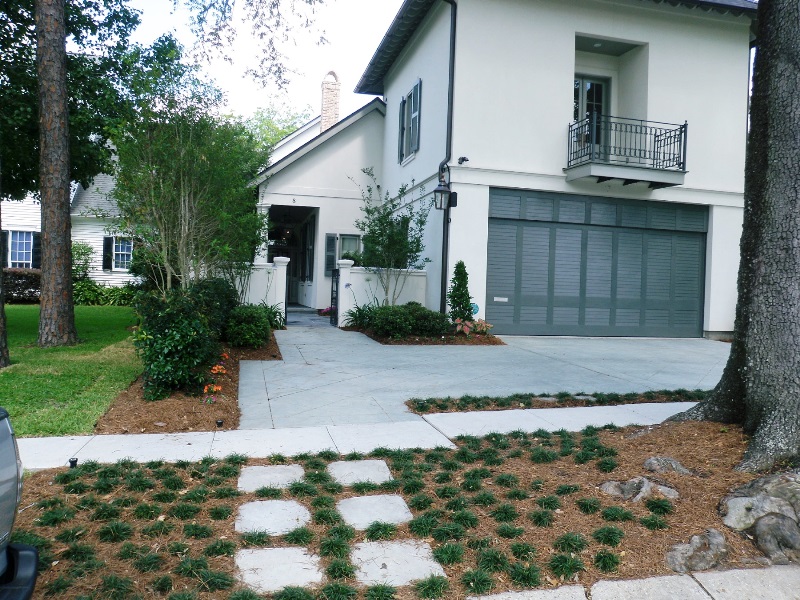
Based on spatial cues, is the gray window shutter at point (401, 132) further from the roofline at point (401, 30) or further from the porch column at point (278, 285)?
the porch column at point (278, 285)

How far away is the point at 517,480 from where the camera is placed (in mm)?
4273

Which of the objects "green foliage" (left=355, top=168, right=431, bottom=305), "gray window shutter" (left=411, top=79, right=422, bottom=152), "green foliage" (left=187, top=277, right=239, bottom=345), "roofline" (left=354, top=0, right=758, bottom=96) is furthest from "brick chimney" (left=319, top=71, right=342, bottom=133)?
"green foliage" (left=187, top=277, right=239, bottom=345)

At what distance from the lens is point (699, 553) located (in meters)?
3.25

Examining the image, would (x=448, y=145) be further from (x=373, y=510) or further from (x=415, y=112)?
(x=373, y=510)

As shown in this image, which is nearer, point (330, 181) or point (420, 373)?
point (420, 373)

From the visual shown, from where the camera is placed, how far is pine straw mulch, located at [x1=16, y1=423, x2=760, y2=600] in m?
3.03

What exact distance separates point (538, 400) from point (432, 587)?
4.38 m

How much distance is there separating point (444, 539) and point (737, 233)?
13833 mm

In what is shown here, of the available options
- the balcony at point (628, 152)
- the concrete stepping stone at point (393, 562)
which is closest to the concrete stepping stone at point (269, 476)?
the concrete stepping stone at point (393, 562)

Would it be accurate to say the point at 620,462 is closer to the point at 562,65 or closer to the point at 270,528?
the point at 270,528

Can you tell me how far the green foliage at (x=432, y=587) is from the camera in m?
2.87

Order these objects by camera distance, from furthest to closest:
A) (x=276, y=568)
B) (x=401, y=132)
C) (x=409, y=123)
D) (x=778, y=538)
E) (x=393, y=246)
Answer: (x=401, y=132)
(x=409, y=123)
(x=393, y=246)
(x=778, y=538)
(x=276, y=568)

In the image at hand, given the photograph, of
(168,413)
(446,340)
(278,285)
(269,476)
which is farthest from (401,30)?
(269,476)

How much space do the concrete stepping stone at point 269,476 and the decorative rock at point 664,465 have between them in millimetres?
2406
